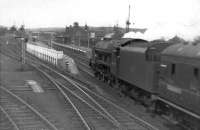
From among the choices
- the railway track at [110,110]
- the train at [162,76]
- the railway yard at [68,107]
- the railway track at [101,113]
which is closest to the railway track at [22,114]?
the railway yard at [68,107]

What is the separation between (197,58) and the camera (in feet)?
42.6

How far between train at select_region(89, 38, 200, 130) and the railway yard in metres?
0.68

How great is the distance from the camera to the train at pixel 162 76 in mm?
13513

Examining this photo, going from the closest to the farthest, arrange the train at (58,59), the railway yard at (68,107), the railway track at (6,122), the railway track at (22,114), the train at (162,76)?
the train at (162,76), the railway track at (6,122), the railway track at (22,114), the railway yard at (68,107), the train at (58,59)

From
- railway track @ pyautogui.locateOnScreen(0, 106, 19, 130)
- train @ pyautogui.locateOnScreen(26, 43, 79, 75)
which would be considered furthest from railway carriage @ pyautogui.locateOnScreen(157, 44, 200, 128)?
train @ pyautogui.locateOnScreen(26, 43, 79, 75)

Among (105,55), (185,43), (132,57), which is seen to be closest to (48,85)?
(105,55)

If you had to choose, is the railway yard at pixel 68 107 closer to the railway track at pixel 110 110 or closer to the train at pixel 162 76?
the railway track at pixel 110 110

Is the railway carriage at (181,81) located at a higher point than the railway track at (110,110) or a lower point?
higher

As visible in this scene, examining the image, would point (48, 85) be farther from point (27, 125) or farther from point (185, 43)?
point (185, 43)

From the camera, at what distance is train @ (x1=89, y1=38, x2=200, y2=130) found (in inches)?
532

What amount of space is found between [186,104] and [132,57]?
24.3 ft

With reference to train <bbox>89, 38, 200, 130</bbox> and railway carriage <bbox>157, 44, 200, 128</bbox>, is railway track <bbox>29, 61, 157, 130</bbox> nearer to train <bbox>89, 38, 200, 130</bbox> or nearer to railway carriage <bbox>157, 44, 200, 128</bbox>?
train <bbox>89, 38, 200, 130</bbox>

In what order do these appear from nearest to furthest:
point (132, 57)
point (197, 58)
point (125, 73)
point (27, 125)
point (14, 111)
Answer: point (197, 58) < point (27, 125) < point (14, 111) < point (132, 57) < point (125, 73)

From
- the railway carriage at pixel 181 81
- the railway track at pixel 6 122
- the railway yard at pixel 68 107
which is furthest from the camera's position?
the railway yard at pixel 68 107
